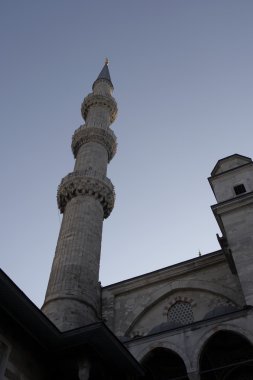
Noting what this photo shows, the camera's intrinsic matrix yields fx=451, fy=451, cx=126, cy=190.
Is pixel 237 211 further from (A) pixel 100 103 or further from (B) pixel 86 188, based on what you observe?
(A) pixel 100 103

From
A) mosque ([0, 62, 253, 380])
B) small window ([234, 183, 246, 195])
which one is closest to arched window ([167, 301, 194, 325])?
mosque ([0, 62, 253, 380])

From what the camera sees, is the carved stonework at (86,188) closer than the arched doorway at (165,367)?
No

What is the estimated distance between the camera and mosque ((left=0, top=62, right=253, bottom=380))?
22.4 ft

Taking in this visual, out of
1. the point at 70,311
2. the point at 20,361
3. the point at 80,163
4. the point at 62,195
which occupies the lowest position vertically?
the point at 20,361

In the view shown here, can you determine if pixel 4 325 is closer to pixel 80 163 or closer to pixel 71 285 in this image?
pixel 71 285

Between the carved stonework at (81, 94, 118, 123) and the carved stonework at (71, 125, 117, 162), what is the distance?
2039 millimetres

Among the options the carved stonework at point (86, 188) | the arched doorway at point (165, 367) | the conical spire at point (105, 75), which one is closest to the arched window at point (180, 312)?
the arched doorway at point (165, 367)

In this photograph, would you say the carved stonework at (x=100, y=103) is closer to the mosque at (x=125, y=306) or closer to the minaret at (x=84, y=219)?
the minaret at (x=84, y=219)

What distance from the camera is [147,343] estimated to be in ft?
27.8

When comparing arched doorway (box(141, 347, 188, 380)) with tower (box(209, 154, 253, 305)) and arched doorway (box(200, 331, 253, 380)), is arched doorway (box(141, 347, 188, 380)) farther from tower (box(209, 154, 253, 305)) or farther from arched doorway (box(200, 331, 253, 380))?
tower (box(209, 154, 253, 305))

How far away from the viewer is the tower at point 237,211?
917 centimetres

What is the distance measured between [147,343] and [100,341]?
1.75m

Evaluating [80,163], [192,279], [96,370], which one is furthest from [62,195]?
[96,370]

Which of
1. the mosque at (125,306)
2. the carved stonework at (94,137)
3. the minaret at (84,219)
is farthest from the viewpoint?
the carved stonework at (94,137)
